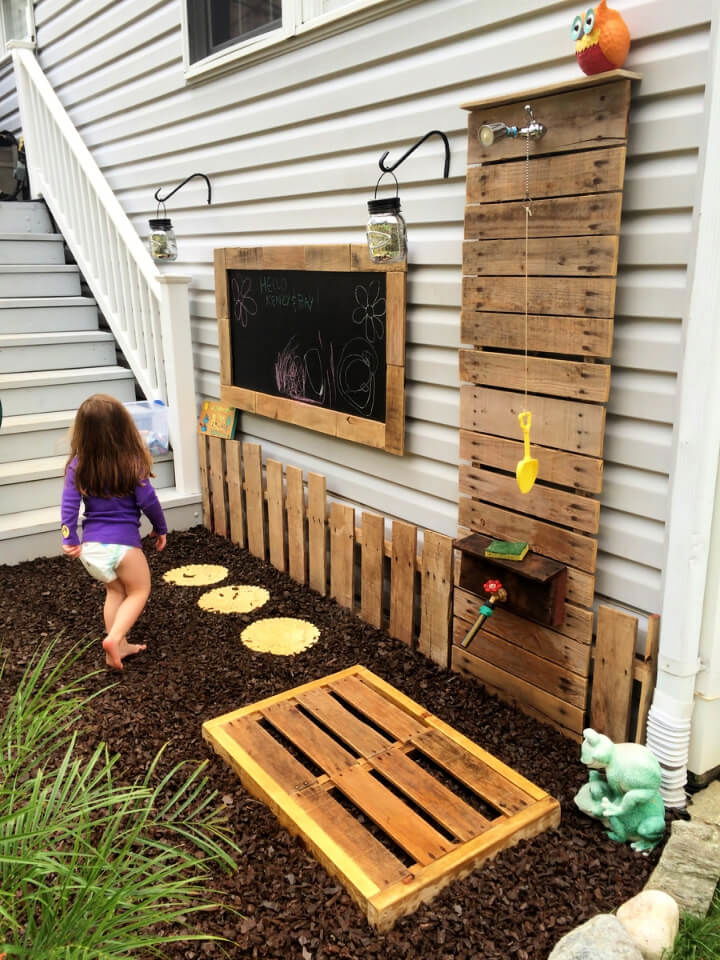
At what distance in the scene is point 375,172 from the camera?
372 cm

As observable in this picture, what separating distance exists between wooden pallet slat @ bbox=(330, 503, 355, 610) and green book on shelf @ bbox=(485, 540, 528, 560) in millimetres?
1105

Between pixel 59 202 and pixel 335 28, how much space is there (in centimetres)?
403

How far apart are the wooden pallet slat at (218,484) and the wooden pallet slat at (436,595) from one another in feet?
6.37

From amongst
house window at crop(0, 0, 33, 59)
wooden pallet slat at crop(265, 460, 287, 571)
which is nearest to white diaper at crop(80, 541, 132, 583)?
wooden pallet slat at crop(265, 460, 287, 571)

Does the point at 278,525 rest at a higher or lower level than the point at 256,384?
lower

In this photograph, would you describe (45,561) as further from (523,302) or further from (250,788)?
(523,302)

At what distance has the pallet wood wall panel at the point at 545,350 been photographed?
2.62m

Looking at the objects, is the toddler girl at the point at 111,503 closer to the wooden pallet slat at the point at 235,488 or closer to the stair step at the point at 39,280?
the wooden pallet slat at the point at 235,488

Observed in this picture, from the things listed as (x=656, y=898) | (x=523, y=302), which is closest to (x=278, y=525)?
(x=523, y=302)

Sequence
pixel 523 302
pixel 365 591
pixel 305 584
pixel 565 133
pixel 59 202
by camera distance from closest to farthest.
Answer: pixel 565 133 → pixel 523 302 → pixel 365 591 → pixel 305 584 → pixel 59 202

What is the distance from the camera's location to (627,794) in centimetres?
249

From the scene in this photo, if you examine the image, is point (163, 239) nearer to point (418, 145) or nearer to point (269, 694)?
point (418, 145)

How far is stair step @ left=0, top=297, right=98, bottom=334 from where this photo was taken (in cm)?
619

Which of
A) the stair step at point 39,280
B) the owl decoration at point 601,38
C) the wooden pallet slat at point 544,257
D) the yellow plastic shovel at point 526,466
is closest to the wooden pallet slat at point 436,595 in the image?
the yellow plastic shovel at point 526,466
